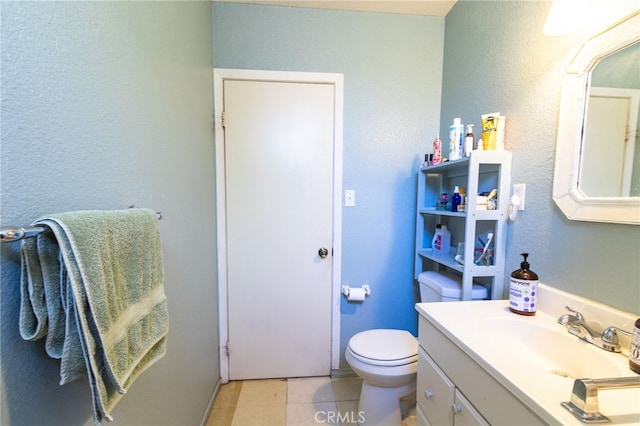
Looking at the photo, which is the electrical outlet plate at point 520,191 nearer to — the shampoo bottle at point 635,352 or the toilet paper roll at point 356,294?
the shampoo bottle at point 635,352

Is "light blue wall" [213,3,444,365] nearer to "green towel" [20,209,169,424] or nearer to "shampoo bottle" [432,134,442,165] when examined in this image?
"shampoo bottle" [432,134,442,165]

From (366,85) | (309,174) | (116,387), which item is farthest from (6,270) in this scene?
(366,85)

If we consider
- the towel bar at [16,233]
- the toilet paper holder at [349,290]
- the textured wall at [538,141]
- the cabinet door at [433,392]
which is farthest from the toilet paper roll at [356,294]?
the towel bar at [16,233]

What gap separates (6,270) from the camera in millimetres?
447

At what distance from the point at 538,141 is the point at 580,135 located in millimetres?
147

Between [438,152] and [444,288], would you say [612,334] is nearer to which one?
[444,288]

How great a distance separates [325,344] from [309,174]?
120 cm

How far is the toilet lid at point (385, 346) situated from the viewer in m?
1.24

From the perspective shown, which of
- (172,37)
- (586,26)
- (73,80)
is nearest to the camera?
(73,80)

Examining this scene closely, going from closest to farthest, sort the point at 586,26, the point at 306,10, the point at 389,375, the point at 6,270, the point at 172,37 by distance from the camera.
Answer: the point at 6,270
the point at 586,26
the point at 172,37
the point at 389,375
the point at 306,10

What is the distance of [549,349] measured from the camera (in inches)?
32.9

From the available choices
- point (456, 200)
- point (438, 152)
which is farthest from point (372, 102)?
point (456, 200)

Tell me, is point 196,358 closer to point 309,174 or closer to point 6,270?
point 6,270

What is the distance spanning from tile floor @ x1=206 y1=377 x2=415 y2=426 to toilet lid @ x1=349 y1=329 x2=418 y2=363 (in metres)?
0.50
